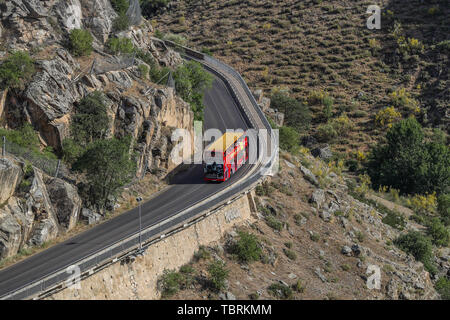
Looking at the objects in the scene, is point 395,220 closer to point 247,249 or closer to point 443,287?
point 443,287

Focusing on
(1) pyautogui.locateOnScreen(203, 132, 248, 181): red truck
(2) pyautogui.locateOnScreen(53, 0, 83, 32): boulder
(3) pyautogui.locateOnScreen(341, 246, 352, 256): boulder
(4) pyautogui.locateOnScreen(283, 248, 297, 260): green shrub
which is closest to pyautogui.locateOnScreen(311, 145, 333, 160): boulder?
(1) pyautogui.locateOnScreen(203, 132, 248, 181): red truck

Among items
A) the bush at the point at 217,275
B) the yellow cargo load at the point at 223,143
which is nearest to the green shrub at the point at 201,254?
the bush at the point at 217,275

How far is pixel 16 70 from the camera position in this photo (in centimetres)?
4144

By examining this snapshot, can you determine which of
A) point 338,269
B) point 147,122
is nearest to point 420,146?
point 338,269

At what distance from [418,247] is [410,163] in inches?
849

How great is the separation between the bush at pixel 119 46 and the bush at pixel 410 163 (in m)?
38.7

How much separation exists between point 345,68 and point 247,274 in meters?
68.4

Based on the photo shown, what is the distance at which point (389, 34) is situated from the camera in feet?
343

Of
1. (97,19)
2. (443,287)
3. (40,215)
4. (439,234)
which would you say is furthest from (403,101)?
(40,215)

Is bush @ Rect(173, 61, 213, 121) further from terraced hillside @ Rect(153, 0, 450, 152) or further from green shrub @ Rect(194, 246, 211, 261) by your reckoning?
terraced hillside @ Rect(153, 0, 450, 152)

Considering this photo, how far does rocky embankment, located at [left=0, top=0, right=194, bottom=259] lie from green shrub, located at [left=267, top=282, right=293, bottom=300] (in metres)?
14.2

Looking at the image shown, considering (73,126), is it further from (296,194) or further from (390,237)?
(390,237)

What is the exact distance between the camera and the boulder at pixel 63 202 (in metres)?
37.8

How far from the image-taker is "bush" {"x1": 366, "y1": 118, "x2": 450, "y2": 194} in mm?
69688
